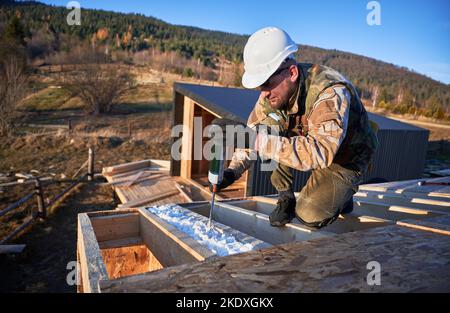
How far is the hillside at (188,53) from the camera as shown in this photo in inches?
1613

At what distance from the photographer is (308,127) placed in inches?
99.7

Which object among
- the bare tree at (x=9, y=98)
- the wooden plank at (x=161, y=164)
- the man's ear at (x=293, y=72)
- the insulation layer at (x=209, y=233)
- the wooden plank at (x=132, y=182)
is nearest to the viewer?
the insulation layer at (x=209, y=233)

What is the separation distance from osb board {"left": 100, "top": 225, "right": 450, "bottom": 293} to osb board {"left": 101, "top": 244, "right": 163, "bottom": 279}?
2278 millimetres

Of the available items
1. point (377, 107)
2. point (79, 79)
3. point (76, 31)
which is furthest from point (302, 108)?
point (76, 31)

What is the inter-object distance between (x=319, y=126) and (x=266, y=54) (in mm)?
712

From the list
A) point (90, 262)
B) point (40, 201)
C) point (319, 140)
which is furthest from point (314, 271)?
point (40, 201)

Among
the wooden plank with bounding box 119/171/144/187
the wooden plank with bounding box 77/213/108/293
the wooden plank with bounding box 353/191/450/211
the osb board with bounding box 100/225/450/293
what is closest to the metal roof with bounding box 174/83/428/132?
the wooden plank with bounding box 353/191/450/211

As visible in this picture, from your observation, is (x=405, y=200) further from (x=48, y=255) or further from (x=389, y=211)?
(x=48, y=255)

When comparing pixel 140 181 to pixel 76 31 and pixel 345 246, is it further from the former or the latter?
pixel 76 31

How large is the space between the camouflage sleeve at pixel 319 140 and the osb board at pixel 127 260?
2105 mm

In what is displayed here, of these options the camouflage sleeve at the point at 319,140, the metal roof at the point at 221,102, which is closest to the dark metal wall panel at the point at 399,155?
the metal roof at the point at 221,102

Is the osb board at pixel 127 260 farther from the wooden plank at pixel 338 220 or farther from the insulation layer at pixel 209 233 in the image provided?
the wooden plank at pixel 338 220

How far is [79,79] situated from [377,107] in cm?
3309

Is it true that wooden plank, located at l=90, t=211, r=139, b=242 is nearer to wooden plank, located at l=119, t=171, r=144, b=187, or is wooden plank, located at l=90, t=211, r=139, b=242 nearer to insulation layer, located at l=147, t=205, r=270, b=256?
insulation layer, located at l=147, t=205, r=270, b=256
